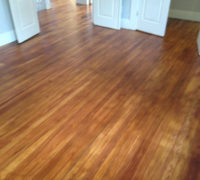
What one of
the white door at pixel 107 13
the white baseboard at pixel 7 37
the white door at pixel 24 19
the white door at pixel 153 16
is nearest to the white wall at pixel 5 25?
the white baseboard at pixel 7 37

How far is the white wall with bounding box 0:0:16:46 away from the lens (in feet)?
11.1

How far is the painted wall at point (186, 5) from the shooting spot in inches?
Answer: 183

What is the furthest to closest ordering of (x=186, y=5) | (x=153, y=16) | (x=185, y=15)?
(x=185, y=15) < (x=186, y=5) < (x=153, y=16)

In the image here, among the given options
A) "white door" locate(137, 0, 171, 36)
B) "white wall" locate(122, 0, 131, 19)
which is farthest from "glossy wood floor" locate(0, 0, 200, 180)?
"white wall" locate(122, 0, 131, 19)

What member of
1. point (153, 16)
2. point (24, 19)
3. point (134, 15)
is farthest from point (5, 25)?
point (153, 16)

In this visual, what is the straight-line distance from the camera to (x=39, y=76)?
2645mm

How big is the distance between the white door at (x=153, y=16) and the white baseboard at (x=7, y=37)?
2400 millimetres

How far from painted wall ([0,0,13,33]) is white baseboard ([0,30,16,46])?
0.05m

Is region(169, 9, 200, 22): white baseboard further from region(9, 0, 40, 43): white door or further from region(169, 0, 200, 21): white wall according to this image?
region(9, 0, 40, 43): white door

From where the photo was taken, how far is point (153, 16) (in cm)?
385

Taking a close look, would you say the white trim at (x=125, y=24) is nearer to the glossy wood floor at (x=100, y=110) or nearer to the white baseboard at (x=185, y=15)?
the glossy wood floor at (x=100, y=110)

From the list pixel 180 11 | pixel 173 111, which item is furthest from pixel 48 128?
pixel 180 11

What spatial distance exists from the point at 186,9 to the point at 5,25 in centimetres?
390

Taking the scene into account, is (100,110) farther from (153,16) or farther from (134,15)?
(134,15)
